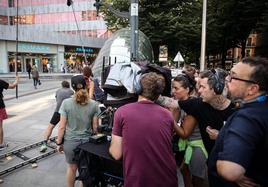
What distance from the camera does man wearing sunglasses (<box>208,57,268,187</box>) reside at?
6.04ft

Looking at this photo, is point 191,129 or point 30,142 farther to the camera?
point 30,142

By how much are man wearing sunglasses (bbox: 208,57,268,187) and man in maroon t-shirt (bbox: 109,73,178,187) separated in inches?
23.6

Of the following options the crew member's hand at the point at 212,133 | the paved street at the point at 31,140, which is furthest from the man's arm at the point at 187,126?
the paved street at the point at 31,140

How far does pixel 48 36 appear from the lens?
45.8 meters

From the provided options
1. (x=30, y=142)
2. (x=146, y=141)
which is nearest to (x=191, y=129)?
(x=146, y=141)

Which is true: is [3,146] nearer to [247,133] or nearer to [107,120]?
[107,120]

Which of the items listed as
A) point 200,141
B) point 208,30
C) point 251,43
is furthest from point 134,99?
point 251,43

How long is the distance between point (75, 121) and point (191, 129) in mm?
1734

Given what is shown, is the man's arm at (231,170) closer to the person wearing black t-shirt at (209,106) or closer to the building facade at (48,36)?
the person wearing black t-shirt at (209,106)

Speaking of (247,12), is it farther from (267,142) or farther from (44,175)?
(267,142)

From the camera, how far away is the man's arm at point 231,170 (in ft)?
6.10

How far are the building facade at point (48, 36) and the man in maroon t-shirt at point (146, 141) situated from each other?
34.8 meters

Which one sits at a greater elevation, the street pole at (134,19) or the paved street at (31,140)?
the street pole at (134,19)

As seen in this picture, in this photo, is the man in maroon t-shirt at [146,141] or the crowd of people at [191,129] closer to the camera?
the crowd of people at [191,129]
